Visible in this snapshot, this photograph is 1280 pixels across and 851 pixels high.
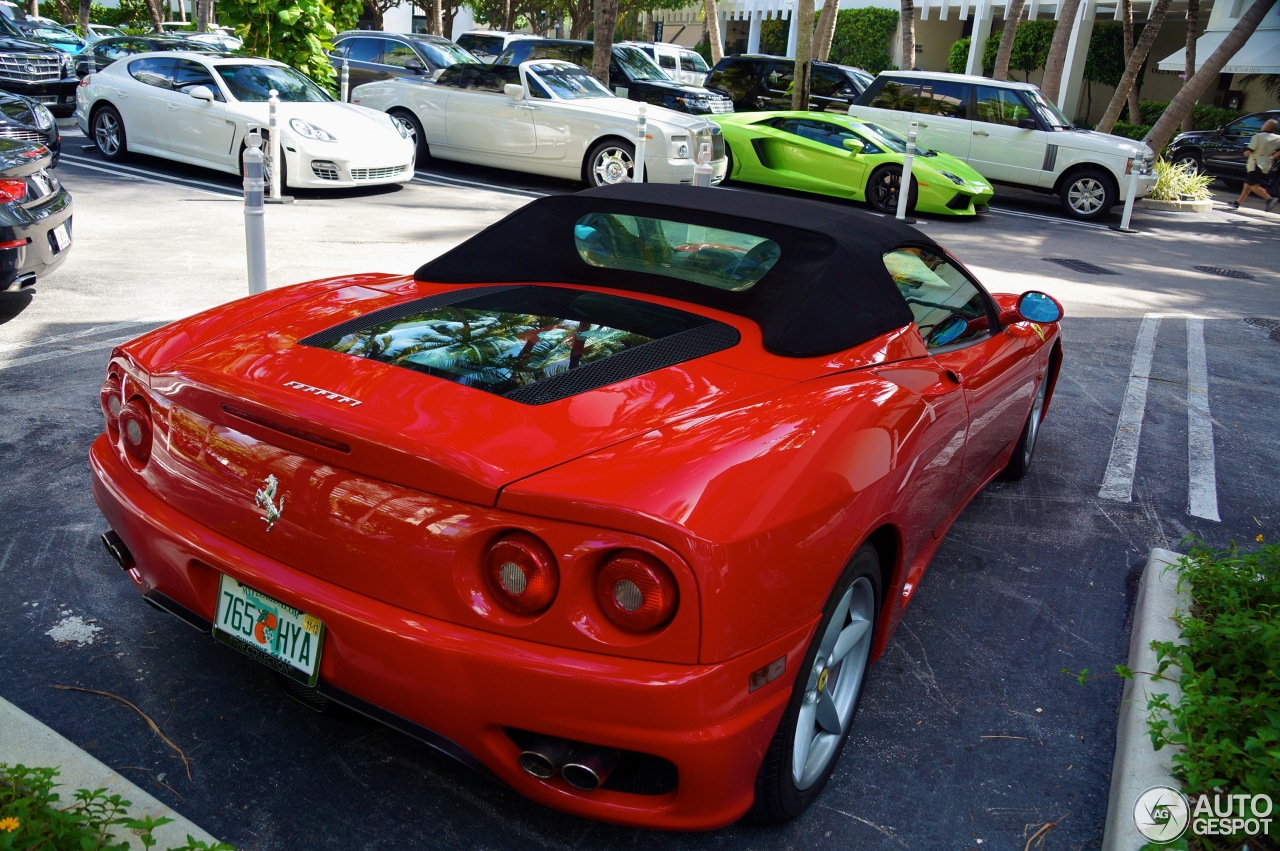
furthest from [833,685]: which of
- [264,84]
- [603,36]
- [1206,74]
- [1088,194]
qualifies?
[1206,74]

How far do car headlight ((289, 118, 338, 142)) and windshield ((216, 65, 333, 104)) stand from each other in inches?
21.7

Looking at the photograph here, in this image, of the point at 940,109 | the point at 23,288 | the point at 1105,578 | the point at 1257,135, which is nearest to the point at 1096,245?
the point at 940,109

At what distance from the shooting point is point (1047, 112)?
1612cm

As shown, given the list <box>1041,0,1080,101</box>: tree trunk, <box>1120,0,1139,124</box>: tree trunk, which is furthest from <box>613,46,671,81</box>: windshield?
<box>1120,0,1139,124</box>: tree trunk

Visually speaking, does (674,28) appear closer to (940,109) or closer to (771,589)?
(940,109)

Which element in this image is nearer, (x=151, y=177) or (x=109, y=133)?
(x=151, y=177)

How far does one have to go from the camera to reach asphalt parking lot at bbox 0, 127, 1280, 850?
8.70 ft

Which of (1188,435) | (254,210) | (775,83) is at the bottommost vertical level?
(1188,435)

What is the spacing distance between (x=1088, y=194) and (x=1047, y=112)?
1.43 metres

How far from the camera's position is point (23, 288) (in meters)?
6.18

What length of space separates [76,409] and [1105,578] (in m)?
4.57

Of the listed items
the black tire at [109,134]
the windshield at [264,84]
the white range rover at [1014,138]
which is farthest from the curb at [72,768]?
the white range rover at [1014,138]

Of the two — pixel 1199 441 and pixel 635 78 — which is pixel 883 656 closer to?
pixel 1199 441

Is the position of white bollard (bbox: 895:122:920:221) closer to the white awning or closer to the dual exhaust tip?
the dual exhaust tip
